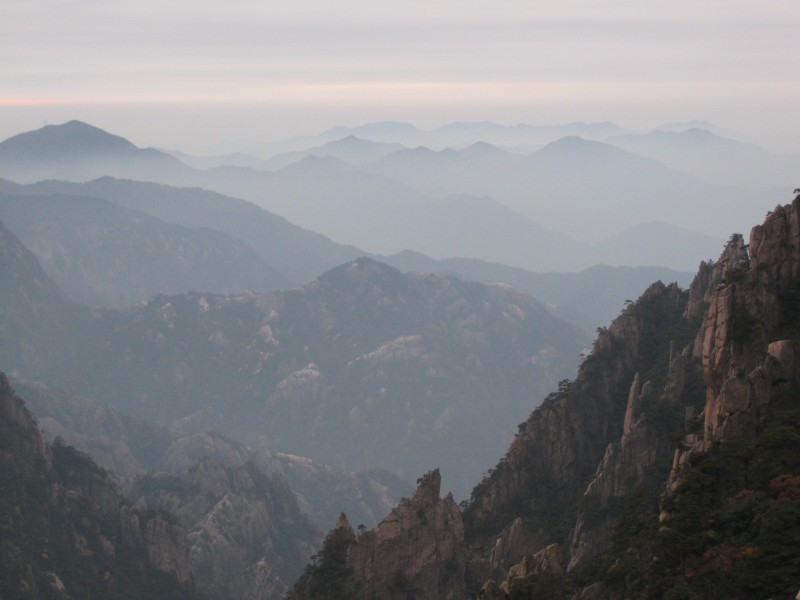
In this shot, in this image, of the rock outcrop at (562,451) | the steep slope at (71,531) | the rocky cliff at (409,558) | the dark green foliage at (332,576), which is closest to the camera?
the rocky cliff at (409,558)

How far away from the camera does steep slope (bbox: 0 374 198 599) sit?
327 ft

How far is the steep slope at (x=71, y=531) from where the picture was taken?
99.8m

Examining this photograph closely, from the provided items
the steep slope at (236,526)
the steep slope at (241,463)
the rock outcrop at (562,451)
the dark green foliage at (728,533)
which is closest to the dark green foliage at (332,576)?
the rock outcrop at (562,451)

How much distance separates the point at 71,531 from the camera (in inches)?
4247

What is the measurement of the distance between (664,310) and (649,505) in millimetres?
35087

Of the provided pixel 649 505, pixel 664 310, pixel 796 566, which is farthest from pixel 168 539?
pixel 796 566

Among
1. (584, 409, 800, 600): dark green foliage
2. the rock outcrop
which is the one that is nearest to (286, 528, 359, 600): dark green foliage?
the rock outcrop

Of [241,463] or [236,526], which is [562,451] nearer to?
[236,526]

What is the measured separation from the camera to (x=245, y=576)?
136m

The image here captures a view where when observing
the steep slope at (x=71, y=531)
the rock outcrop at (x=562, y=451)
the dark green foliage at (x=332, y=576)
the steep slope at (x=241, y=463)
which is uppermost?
the rock outcrop at (x=562, y=451)

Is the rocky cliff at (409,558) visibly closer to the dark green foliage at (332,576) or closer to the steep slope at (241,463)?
the dark green foliage at (332,576)

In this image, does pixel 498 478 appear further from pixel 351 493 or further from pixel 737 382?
pixel 351 493

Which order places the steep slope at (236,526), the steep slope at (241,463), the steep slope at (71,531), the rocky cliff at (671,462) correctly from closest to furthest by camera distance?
the rocky cliff at (671,462) → the steep slope at (71,531) → the steep slope at (236,526) → the steep slope at (241,463)

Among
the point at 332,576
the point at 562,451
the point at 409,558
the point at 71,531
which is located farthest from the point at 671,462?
the point at 71,531
